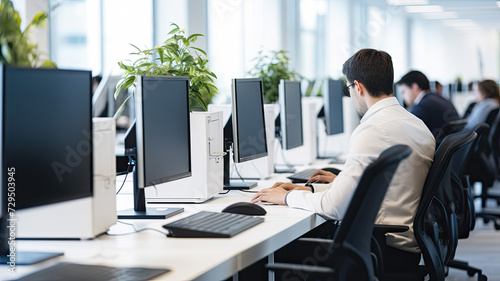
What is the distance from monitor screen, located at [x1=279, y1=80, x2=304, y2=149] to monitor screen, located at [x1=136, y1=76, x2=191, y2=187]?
1.24m

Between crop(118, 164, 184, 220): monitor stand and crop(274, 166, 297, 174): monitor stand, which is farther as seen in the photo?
crop(274, 166, 297, 174): monitor stand

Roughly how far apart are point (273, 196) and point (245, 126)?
510mm

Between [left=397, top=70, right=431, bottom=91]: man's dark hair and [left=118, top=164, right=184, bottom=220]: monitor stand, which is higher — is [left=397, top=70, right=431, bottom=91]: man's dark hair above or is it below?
above

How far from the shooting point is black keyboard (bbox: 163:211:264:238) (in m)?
1.93

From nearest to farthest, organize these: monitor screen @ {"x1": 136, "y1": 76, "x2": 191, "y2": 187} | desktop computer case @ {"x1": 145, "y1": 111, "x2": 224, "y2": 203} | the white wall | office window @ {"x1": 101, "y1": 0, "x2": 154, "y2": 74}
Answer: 1. monitor screen @ {"x1": 136, "y1": 76, "x2": 191, "y2": 187}
2. desktop computer case @ {"x1": 145, "y1": 111, "x2": 224, "y2": 203}
3. office window @ {"x1": 101, "y1": 0, "x2": 154, "y2": 74}
4. the white wall

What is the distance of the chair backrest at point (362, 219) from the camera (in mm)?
1639

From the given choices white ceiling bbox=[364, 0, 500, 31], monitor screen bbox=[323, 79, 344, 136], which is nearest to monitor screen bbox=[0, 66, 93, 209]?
monitor screen bbox=[323, 79, 344, 136]

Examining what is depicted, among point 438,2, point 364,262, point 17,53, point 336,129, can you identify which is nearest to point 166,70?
point 17,53

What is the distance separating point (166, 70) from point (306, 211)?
0.87 meters

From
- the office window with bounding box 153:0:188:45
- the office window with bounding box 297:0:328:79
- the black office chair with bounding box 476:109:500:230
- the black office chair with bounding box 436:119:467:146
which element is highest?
the office window with bounding box 297:0:328:79

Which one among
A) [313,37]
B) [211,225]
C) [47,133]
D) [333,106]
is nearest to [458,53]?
[313,37]

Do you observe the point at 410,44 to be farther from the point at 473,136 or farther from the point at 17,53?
the point at 17,53

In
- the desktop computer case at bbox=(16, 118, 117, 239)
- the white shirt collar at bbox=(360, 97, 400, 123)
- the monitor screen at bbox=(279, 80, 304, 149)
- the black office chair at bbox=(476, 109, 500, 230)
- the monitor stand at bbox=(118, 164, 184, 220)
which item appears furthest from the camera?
the black office chair at bbox=(476, 109, 500, 230)

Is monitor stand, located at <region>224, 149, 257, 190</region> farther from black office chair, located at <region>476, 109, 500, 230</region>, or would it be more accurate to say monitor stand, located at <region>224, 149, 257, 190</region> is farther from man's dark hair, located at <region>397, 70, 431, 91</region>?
black office chair, located at <region>476, 109, 500, 230</region>
